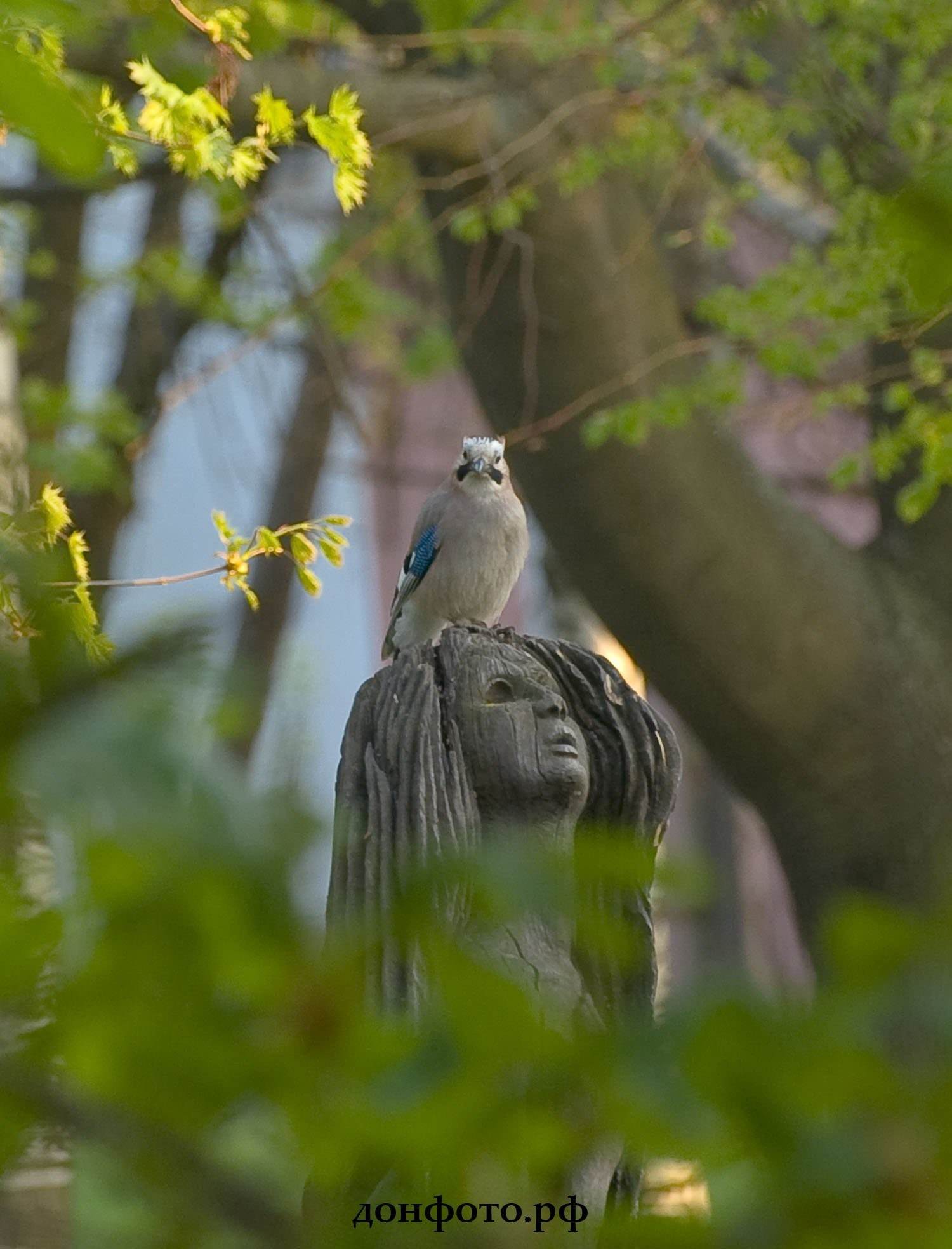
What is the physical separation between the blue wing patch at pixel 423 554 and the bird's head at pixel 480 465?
0.16 meters

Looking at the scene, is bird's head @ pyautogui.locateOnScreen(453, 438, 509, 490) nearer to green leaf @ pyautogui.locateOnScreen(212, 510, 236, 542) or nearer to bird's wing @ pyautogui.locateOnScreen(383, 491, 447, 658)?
bird's wing @ pyautogui.locateOnScreen(383, 491, 447, 658)

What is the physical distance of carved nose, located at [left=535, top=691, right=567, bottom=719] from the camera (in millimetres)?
2615

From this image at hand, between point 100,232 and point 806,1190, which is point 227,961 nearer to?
point 806,1190

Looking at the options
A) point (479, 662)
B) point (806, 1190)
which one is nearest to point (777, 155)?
point (479, 662)

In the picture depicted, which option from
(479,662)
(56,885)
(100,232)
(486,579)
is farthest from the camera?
(100,232)

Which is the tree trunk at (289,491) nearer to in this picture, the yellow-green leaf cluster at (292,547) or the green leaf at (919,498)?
A: the green leaf at (919,498)

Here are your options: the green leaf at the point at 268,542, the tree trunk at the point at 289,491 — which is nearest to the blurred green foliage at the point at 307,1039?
the green leaf at the point at 268,542

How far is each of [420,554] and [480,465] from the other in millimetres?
281

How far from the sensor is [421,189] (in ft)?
20.0

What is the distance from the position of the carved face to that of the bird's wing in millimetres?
1496

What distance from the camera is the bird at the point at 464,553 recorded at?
4008mm

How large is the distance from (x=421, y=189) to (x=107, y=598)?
9.46 feet

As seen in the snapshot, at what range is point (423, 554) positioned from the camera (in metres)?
4.14

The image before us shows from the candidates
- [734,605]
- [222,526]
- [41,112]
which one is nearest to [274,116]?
[222,526]
